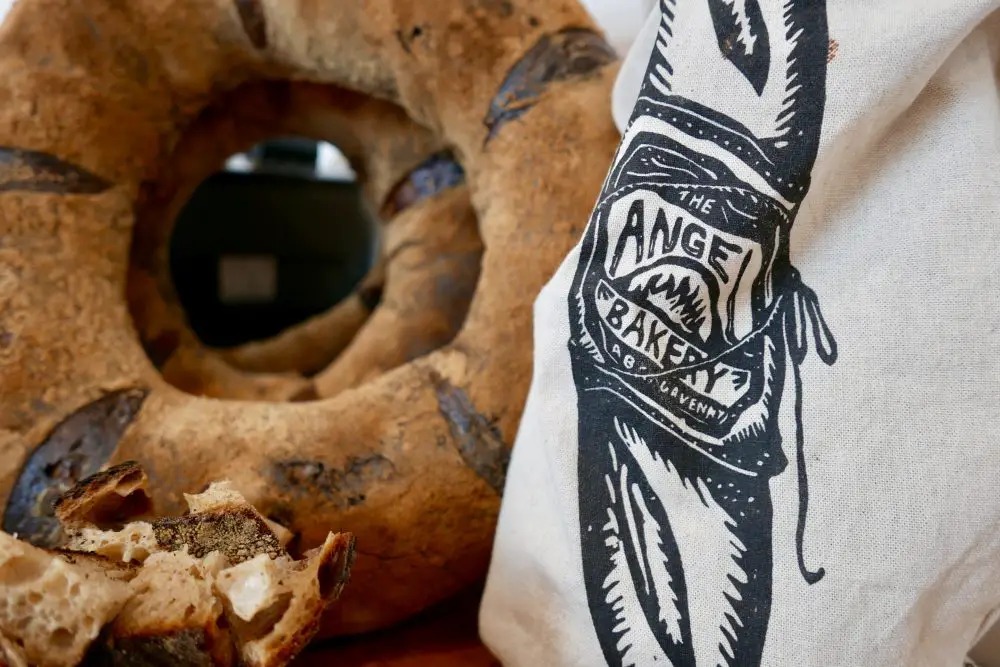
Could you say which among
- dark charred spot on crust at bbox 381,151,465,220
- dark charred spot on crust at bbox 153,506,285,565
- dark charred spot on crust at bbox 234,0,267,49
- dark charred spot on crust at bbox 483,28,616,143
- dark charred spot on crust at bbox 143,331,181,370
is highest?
dark charred spot on crust at bbox 234,0,267,49

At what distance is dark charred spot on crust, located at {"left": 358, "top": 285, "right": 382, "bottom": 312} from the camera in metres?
1.29

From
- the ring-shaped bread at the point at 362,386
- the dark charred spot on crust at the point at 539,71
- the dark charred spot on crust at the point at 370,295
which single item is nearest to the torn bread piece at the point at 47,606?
the ring-shaped bread at the point at 362,386

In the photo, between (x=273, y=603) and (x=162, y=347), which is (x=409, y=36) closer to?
(x=162, y=347)

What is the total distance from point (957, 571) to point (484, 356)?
49 cm

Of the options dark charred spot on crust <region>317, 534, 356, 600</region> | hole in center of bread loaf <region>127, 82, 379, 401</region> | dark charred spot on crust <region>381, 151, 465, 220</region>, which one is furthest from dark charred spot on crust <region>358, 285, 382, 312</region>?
dark charred spot on crust <region>317, 534, 356, 600</region>

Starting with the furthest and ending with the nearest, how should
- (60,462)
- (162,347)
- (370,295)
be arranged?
(370,295) < (162,347) < (60,462)

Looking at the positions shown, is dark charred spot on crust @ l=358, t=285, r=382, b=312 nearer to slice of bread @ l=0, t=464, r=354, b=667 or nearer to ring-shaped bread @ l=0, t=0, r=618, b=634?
ring-shaped bread @ l=0, t=0, r=618, b=634

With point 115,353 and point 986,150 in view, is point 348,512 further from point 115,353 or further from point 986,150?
point 986,150

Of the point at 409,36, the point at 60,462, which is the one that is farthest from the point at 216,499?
the point at 409,36

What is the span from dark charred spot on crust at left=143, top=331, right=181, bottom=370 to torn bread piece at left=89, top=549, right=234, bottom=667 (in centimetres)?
59

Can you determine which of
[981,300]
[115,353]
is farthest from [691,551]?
[115,353]

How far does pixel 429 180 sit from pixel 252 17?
0.32 meters

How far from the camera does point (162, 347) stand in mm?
1066

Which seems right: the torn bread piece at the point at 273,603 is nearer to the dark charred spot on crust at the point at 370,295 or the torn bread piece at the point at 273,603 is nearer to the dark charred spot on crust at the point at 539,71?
the dark charred spot on crust at the point at 539,71
